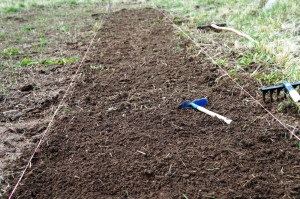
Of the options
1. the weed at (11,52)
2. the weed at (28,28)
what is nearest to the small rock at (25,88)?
the weed at (11,52)

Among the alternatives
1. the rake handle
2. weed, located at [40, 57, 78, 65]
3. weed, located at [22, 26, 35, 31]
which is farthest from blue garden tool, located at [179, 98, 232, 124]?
weed, located at [22, 26, 35, 31]

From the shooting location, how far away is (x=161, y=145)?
2.36 m

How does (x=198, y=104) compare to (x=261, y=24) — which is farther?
(x=261, y=24)

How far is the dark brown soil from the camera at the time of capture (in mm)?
1940

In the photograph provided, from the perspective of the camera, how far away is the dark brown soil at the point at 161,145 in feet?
6.37

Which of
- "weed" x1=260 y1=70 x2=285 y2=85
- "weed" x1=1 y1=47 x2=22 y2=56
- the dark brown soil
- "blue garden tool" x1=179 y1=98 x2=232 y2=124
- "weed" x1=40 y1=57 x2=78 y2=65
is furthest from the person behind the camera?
"weed" x1=1 y1=47 x2=22 y2=56

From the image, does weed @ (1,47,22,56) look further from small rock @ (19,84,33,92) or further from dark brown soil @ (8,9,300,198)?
dark brown soil @ (8,9,300,198)

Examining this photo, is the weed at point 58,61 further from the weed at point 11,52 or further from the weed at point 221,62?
the weed at point 221,62

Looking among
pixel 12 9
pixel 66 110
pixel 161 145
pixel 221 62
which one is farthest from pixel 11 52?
pixel 12 9

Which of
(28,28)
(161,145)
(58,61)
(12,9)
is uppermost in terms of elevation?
(12,9)

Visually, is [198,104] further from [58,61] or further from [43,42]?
[43,42]

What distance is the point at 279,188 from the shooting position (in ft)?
6.11

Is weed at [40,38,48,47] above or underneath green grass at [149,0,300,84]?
underneath

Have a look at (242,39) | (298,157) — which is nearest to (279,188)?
(298,157)
